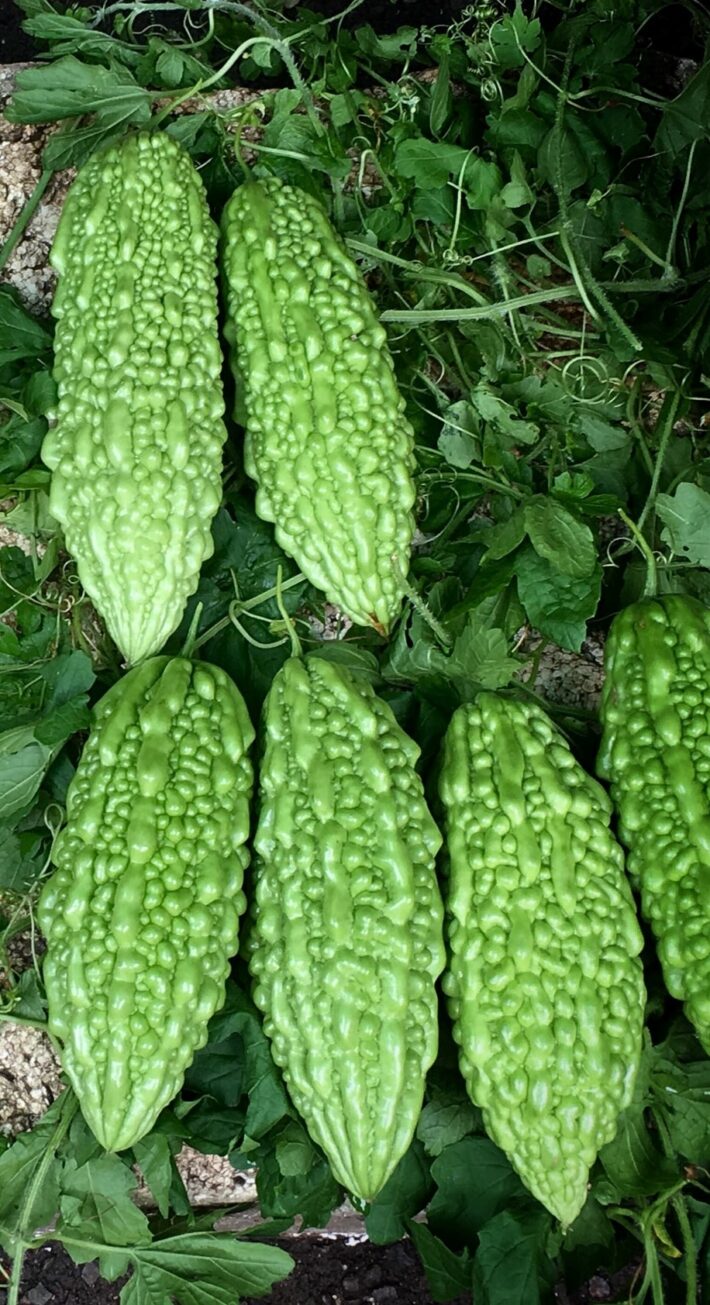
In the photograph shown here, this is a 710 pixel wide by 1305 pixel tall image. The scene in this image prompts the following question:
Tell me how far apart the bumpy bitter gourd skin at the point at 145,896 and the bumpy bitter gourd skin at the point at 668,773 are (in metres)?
0.47

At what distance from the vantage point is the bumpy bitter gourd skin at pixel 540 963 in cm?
123

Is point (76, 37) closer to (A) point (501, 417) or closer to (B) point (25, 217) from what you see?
(B) point (25, 217)

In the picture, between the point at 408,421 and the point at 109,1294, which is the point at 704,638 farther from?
the point at 109,1294

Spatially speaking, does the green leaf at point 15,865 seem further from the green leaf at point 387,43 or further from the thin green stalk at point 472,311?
the green leaf at point 387,43

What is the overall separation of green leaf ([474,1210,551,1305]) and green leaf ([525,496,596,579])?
2.68 ft

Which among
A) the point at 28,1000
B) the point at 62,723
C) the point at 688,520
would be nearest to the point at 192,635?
the point at 62,723

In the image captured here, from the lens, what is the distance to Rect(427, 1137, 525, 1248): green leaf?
1377 mm

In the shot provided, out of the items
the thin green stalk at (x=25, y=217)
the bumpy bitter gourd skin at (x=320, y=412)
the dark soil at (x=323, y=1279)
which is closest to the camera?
the bumpy bitter gourd skin at (x=320, y=412)

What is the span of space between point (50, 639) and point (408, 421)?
22.5 inches

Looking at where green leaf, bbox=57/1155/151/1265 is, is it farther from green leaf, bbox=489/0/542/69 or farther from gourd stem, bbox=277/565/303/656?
green leaf, bbox=489/0/542/69

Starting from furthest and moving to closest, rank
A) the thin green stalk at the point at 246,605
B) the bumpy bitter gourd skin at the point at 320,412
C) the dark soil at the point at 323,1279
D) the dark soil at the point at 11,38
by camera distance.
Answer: the dark soil at the point at 11,38, the dark soil at the point at 323,1279, the thin green stalk at the point at 246,605, the bumpy bitter gourd skin at the point at 320,412

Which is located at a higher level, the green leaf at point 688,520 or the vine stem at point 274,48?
the vine stem at point 274,48

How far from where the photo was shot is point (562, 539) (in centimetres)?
139

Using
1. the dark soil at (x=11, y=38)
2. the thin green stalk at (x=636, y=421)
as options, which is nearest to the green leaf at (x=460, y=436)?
the thin green stalk at (x=636, y=421)
